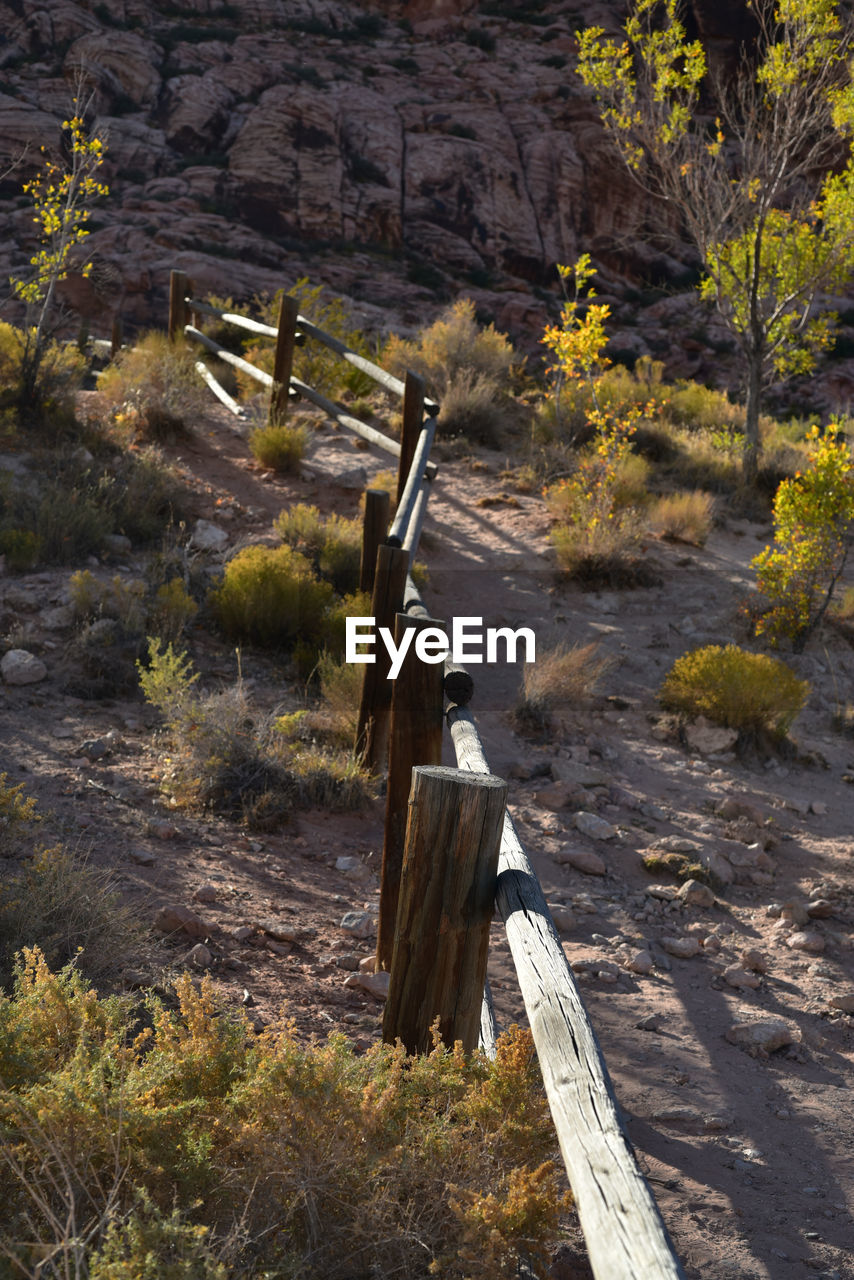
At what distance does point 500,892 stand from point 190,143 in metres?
31.1

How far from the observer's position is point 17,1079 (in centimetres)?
172

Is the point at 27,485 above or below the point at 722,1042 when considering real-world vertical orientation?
above

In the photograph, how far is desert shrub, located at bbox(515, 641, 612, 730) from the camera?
616 cm

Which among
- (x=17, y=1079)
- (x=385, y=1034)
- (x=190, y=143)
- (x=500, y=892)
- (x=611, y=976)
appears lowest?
(x=611, y=976)

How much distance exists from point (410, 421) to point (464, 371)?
6158 millimetres

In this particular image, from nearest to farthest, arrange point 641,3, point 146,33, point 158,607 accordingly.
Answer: point 158,607, point 641,3, point 146,33

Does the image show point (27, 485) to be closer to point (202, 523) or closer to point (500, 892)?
point (202, 523)

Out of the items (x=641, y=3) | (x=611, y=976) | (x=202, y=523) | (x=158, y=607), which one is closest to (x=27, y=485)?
(x=202, y=523)

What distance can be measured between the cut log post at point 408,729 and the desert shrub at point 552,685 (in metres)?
3.01

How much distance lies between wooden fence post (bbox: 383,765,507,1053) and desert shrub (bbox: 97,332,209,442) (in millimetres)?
7557

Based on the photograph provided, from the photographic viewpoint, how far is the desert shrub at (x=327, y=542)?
7.02 m

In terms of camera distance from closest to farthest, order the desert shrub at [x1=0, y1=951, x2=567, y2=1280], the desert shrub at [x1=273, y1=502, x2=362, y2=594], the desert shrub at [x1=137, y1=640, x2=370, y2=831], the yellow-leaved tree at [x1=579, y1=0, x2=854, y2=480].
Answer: the desert shrub at [x1=0, y1=951, x2=567, y2=1280] < the desert shrub at [x1=137, y1=640, x2=370, y2=831] < the desert shrub at [x1=273, y1=502, x2=362, y2=594] < the yellow-leaved tree at [x1=579, y1=0, x2=854, y2=480]

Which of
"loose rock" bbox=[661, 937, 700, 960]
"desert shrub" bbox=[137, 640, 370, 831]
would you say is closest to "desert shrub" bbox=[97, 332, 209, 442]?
"desert shrub" bbox=[137, 640, 370, 831]

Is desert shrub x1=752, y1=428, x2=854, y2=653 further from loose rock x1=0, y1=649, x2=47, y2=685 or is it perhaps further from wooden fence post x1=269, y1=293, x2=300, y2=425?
loose rock x1=0, y1=649, x2=47, y2=685
